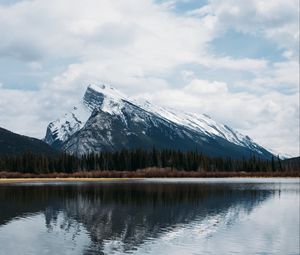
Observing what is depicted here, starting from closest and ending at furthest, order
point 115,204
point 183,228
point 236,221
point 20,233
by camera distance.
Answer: point 20,233 → point 183,228 → point 236,221 → point 115,204

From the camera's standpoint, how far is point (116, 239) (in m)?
45.1

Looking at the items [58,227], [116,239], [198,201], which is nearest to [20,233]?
[58,227]

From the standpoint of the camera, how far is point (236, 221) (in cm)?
5766

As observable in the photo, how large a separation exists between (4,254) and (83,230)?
13.8 m

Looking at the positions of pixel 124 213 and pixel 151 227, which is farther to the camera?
pixel 124 213

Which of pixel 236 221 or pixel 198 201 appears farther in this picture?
pixel 198 201

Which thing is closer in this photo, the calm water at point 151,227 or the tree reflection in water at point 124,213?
the calm water at point 151,227

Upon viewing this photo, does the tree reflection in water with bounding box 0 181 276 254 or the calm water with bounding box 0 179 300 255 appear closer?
the calm water with bounding box 0 179 300 255

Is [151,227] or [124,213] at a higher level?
[124,213]

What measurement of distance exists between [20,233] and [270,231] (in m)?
24.9

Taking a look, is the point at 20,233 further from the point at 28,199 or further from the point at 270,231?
the point at 28,199

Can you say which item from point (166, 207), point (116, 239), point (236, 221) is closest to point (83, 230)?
point (116, 239)

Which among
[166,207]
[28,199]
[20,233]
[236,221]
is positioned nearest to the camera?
[20,233]

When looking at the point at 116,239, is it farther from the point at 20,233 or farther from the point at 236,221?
the point at 236,221
